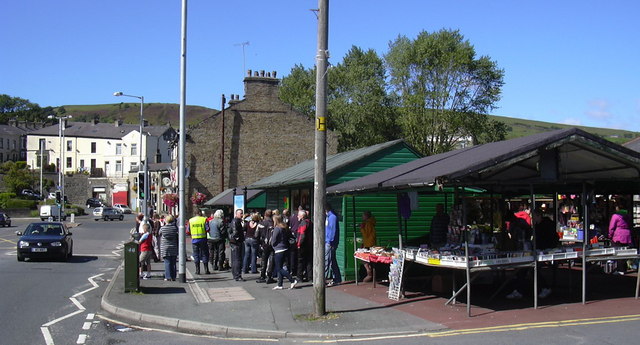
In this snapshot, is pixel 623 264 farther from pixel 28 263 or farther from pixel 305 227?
pixel 28 263

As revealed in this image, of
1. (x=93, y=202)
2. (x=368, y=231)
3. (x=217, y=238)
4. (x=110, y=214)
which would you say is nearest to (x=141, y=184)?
(x=217, y=238)

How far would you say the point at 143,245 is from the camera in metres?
Answer: 15.7

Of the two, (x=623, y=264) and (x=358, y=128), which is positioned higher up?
(x=358, y=128)

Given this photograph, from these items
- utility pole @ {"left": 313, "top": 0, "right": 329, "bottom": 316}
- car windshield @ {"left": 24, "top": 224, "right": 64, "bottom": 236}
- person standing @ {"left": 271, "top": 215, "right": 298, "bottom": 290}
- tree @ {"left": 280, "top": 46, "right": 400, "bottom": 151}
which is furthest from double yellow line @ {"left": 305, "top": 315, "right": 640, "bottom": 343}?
tree @ {"left": 280, "top": 46, "right": 400, "bottom": 151}

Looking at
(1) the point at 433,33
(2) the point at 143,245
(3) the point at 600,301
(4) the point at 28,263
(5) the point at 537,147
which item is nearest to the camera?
(5) the point at 537,147

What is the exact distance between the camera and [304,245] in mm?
14461

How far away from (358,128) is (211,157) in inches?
580

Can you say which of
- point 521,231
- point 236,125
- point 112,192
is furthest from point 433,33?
point 112,192

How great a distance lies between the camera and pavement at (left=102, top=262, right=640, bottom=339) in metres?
9.59

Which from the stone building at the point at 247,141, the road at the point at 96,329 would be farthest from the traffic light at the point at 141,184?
the stone building at the point at 247,141

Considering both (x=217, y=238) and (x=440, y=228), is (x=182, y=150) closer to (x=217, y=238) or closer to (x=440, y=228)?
(x=217, y=238)

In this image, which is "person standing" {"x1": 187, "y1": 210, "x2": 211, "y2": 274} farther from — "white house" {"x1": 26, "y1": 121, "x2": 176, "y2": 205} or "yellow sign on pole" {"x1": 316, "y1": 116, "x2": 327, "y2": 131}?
"white house" {"x1": 26, "y1": 121, "x2": 176, "y2": 205}

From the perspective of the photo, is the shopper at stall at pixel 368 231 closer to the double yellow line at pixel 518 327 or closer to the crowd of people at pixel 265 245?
the crowd of people at pixel 265 245

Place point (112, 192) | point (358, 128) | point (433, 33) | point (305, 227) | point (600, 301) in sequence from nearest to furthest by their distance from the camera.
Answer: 1. point (600, 301)
2. point (305, 227)
3. point (433, 33)
4. point (358, 128)
5. point (112, 192)
